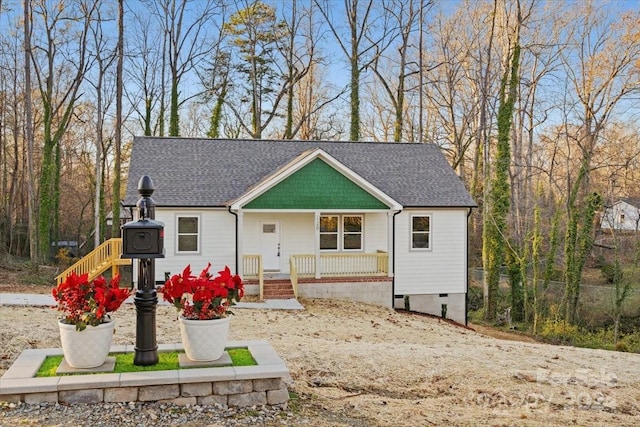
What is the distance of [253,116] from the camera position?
31.8 meters

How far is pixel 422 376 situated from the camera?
7.43 m

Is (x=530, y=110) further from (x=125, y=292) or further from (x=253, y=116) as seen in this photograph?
(x=125, y=292)

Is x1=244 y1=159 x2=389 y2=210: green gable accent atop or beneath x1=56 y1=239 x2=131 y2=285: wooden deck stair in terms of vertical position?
atop

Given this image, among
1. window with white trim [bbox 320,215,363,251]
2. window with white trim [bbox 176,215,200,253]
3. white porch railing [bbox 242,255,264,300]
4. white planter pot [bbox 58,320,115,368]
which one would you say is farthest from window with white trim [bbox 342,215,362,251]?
white planter pot [bbox 58,320,115,368]

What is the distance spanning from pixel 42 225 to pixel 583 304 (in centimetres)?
2349

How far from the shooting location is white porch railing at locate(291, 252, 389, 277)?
16.8 meters

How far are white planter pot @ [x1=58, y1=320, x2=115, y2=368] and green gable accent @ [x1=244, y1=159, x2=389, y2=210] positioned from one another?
35.8 feet

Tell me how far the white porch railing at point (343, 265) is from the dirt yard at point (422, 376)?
4.86 m

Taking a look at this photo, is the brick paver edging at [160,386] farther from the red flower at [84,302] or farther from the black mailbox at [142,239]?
the black mailbox at [142,239]

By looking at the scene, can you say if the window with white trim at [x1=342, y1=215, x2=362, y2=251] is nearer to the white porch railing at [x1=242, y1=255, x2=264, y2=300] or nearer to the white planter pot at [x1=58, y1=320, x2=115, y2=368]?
the white porch railing at [x1=242, y1=255, x2=264, y2=300]

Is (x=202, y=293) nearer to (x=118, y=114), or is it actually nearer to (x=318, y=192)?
(x=318, y=192)

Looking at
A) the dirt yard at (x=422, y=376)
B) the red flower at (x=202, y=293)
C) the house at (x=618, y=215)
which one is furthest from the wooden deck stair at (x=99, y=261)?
the house at (x=618, y=215)

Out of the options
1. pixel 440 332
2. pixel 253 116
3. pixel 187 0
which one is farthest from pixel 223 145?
pixel 187 0

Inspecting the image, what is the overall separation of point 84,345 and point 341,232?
12.8 metres
